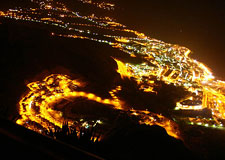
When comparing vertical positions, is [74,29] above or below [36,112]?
above

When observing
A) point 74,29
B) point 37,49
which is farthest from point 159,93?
point 74,29

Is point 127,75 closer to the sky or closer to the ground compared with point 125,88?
closer to the sky

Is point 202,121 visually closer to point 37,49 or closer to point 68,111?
point 68,111

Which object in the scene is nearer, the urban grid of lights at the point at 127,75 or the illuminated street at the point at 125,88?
the illuminated street at the point at 125,88

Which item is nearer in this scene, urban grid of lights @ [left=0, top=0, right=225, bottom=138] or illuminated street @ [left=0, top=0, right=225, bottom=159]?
illuminated street @ [left=0, top=0, right=225, bottom=159]

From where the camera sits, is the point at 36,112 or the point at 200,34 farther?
the point at 200,34

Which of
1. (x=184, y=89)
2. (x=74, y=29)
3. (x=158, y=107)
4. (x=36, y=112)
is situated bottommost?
(x=36, y=112)

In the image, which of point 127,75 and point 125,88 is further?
point 127,75

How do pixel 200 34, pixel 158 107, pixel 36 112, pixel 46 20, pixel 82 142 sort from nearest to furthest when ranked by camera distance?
pixel 82 142 < pixel 36 112 < pixel 158 107 < pixel 46 20 < pixel 200 34
